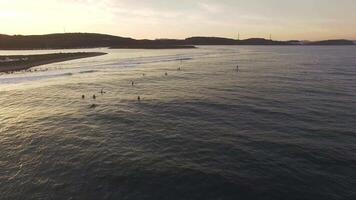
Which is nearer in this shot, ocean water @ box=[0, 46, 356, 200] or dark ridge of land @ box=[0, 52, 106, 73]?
ocean water @ box=[0, 46, 356, 200]

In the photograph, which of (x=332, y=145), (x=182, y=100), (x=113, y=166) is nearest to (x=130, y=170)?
(x=113, y=166)

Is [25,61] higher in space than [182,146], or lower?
higher

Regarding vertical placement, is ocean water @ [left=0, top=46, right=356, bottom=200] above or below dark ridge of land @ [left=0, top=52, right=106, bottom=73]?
below

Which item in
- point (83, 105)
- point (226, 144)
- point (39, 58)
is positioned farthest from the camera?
point (39, 58)

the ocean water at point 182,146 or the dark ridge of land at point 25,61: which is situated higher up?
the dark ridge of land at point 25,61

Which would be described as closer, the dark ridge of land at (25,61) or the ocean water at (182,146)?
the ocean water at (182,146)

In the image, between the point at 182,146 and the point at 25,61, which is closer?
the point at 182,146

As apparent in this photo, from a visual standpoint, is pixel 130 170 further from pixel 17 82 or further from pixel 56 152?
pixel 17 82

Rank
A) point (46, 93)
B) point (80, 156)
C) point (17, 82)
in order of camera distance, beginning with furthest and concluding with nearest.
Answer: point (17, 82) < point (46, 93) < point (80, 156)
